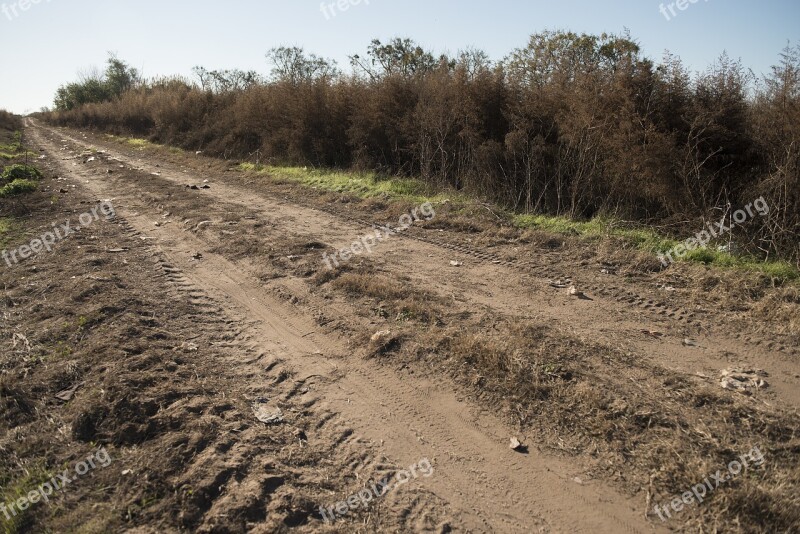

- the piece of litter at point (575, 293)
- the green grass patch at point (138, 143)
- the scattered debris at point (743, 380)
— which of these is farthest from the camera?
the green grass patch at point (138, 143)

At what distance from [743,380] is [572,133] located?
581 centimetres

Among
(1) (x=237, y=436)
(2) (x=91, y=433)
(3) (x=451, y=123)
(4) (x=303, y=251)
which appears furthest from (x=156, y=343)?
(3) (x=451, y=123)

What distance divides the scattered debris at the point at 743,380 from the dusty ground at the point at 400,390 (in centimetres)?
6

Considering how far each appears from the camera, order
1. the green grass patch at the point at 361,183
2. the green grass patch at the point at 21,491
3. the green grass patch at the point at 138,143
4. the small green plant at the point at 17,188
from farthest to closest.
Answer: the green grass patch at the point at 138,143 < the small green plant at the point at 17,188 < the green grass patch at the point at 361,183 < the green grass patch at the point at 21,491

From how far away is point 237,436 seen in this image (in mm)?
3312

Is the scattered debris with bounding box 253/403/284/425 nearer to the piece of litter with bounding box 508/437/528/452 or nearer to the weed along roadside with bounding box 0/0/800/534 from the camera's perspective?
the weed along roadside with bounding box 0/0/800/534

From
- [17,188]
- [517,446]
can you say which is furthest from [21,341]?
[17,188]

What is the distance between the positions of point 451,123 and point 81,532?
10.3m

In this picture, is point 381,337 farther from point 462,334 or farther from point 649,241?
point 649,241

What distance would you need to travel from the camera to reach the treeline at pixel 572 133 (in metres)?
6.54

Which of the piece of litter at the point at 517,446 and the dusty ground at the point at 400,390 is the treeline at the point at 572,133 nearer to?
the dusty ground at the point at 400,390

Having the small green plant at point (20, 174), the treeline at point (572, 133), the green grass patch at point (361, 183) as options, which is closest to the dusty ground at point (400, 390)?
the treeline at point (572, 133)

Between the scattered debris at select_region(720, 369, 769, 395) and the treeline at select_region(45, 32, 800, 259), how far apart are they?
2.95m

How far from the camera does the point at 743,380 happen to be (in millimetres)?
3713
